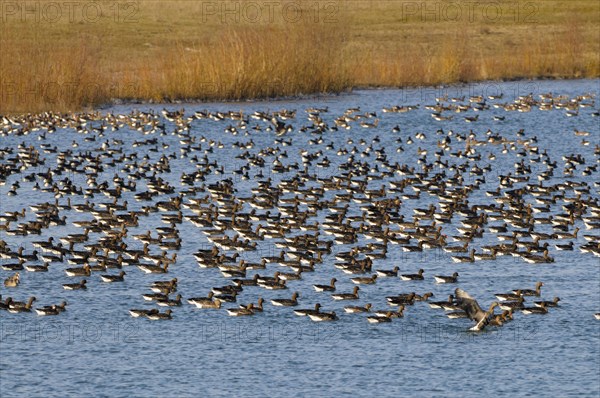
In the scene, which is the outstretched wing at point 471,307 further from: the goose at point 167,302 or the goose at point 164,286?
the goose at point 164,286

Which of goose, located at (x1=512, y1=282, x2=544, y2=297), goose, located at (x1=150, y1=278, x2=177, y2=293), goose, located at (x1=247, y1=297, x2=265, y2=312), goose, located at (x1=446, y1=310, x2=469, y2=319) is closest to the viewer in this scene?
goose, located at (x1=446, y1=310, x2=469, y2=319)

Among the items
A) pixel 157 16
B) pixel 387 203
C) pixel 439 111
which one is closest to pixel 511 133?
pixel 439 111

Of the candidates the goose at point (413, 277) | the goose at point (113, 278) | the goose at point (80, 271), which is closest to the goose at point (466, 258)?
the goose at point (413, 277)

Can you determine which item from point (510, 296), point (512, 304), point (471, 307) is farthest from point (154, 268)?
point (512, 304)

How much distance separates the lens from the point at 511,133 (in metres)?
57.0

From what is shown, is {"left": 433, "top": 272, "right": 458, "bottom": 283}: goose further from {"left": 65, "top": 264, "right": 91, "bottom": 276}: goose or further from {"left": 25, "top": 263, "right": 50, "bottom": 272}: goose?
{"left": 25, "top": 263, "right": 50, "bottom": 272}: goose

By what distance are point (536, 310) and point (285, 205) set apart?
42.8 feet

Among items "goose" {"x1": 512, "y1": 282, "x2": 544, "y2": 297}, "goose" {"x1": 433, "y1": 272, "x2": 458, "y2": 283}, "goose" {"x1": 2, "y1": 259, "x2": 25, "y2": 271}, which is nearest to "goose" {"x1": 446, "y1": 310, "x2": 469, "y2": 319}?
"goose" {"x1": 512, "y1": 282, "x2": 544, "y2": 297}

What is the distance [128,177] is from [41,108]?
1367cm

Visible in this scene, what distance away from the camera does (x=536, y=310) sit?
2939 centimetres

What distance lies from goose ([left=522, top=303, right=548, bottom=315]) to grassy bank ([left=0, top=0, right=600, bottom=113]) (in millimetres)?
30856

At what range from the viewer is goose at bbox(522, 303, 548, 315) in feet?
96.3

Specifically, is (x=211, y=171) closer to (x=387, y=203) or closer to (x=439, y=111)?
(x=387, y=203)

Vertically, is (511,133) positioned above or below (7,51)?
below
